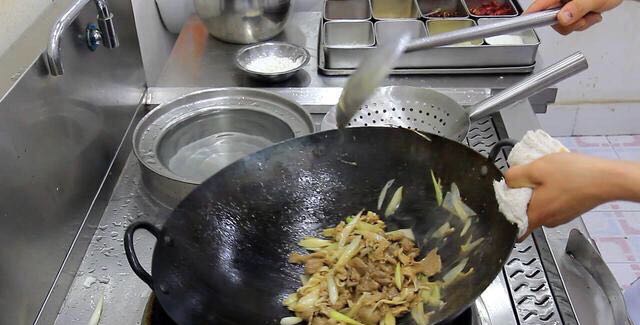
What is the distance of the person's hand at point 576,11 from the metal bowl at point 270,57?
554 millimetres

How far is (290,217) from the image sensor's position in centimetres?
95

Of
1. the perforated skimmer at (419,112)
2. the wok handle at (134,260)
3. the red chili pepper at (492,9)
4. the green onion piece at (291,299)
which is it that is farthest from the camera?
the red chili pepper at (492,9)

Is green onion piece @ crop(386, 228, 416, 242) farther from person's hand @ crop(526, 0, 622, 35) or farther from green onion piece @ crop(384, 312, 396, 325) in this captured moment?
person's hand @ crop(526, 0, 622, 35)

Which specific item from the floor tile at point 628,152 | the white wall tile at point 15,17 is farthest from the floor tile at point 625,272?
the white wall tile at point 15,17

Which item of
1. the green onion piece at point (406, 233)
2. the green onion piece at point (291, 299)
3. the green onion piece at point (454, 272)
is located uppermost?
the green onion piece at point (454, 272)

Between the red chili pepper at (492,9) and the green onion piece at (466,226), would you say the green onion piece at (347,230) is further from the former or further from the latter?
the red chili pepper at (492,9)

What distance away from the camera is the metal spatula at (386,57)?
809 mm

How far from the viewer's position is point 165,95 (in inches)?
54.6

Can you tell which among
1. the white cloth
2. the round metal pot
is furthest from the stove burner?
the round metal pot

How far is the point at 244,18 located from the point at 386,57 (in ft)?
2.59

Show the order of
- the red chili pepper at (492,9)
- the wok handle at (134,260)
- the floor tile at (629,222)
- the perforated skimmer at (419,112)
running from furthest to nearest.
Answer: the floor tile at (629,222) → the red chili pepper at (492,9) → the perforated skimmer at (419,112) → the wok handle at (134,260)

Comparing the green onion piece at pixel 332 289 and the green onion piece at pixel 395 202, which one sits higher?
the green onion piece at pixel 395 202

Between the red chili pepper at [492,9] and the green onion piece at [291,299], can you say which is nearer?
the green onion piece at [291,299]

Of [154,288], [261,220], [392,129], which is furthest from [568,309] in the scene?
[154,288]
